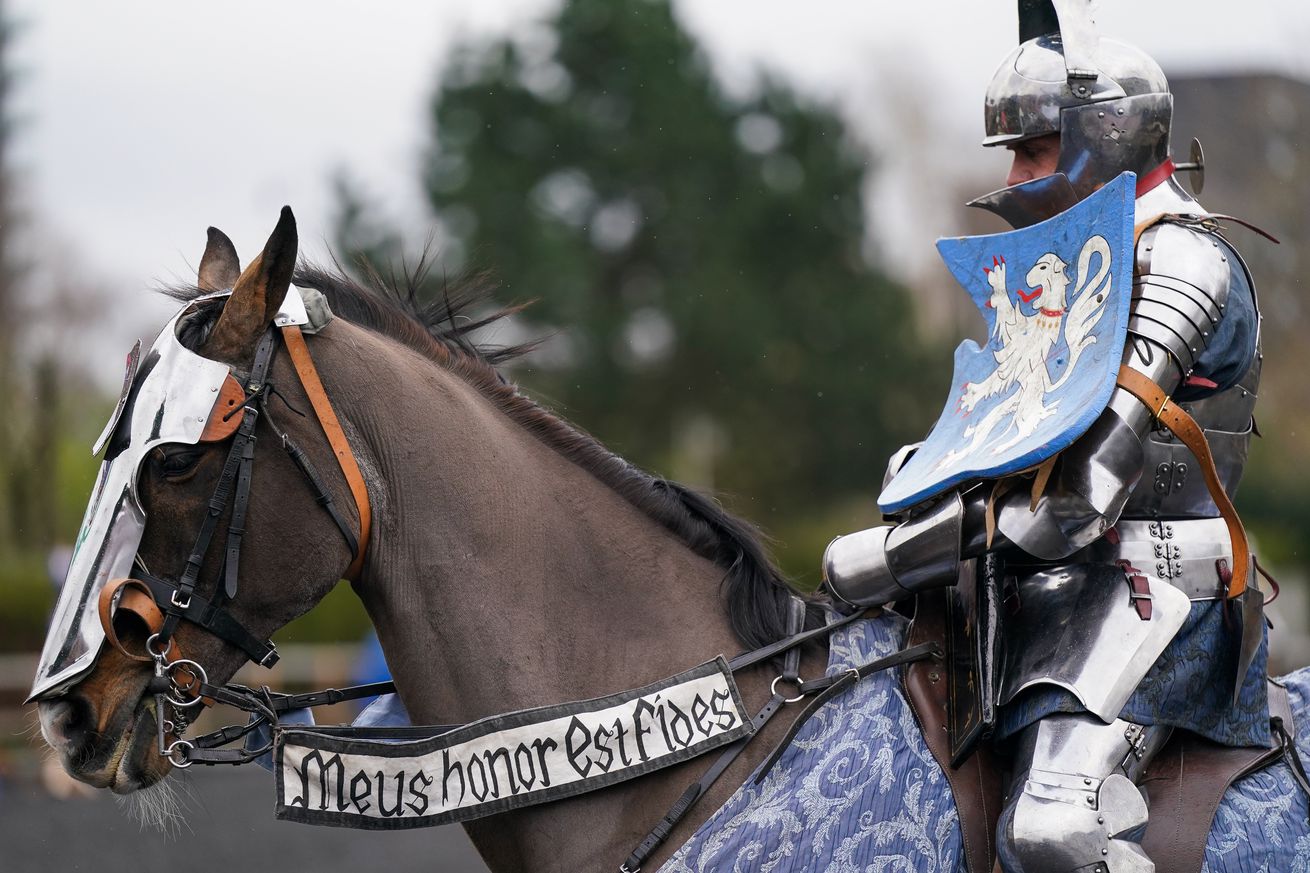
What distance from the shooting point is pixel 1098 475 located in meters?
3.09

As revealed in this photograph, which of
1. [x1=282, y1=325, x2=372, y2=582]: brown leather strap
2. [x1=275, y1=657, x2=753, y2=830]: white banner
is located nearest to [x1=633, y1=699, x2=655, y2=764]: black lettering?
[x1=275, y1=657, x2=753, y2=830]: white banner

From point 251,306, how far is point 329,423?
1.05ft

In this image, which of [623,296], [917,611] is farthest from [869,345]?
[917,611]

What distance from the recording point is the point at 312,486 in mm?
3242

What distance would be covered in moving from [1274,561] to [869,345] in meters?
7.66

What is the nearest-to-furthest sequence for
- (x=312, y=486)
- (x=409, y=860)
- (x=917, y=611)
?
1. (x=312, y=486)
2. (x=917, y=611)
3. (x=409, y=860)

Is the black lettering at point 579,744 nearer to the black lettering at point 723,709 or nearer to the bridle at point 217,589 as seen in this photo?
the black lettering at point 723,709

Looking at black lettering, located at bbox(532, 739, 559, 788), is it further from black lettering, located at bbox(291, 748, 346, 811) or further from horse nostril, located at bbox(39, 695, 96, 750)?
horse nostril, located at bbox(39, 695, 96, 750)

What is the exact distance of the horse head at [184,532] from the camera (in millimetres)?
3119

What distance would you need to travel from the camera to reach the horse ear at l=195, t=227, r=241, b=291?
3613mm

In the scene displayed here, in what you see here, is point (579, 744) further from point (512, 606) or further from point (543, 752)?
point (512, 606)

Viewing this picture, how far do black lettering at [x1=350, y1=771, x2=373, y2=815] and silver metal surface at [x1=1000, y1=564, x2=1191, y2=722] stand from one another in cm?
147

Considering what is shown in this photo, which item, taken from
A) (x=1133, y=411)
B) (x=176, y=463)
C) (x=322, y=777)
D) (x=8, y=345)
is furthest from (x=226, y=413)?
(x=8, y=345)

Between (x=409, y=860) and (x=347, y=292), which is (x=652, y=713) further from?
(x=409, y=860)
